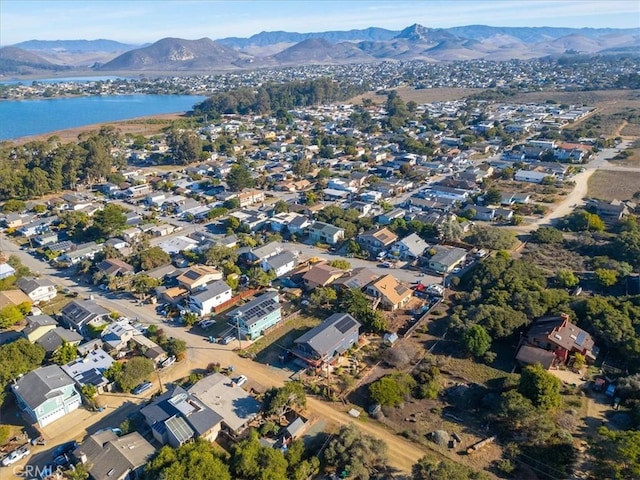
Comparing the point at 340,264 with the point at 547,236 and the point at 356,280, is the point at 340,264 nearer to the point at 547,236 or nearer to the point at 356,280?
the point at 356,280

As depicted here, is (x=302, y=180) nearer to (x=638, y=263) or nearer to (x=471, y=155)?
(x=471, y=155)

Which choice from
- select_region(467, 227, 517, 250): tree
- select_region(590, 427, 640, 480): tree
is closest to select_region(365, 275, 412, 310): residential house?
select_region(467, 227, 517, 250): tree

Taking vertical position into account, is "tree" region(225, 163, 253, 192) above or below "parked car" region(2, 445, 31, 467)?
above

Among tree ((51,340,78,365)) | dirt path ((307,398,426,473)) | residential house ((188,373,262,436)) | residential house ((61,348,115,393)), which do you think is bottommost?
dirt path ((307,398,426,473))

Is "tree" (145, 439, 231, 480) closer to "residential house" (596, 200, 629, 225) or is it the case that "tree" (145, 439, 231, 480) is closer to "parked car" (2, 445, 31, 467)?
"parked car" (2, 445, 31, 467)

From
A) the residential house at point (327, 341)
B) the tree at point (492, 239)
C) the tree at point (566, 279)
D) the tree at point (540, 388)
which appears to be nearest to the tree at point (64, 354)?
the residential house at point (327, 341)

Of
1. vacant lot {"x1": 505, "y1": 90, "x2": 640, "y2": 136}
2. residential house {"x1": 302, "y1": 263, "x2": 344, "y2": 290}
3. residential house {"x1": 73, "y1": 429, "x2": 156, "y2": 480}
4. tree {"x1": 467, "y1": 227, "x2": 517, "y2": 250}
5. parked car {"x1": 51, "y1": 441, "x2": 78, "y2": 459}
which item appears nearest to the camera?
residential house {"x1": 73, "y1": 429, "x2": 156, "y2": 480}
